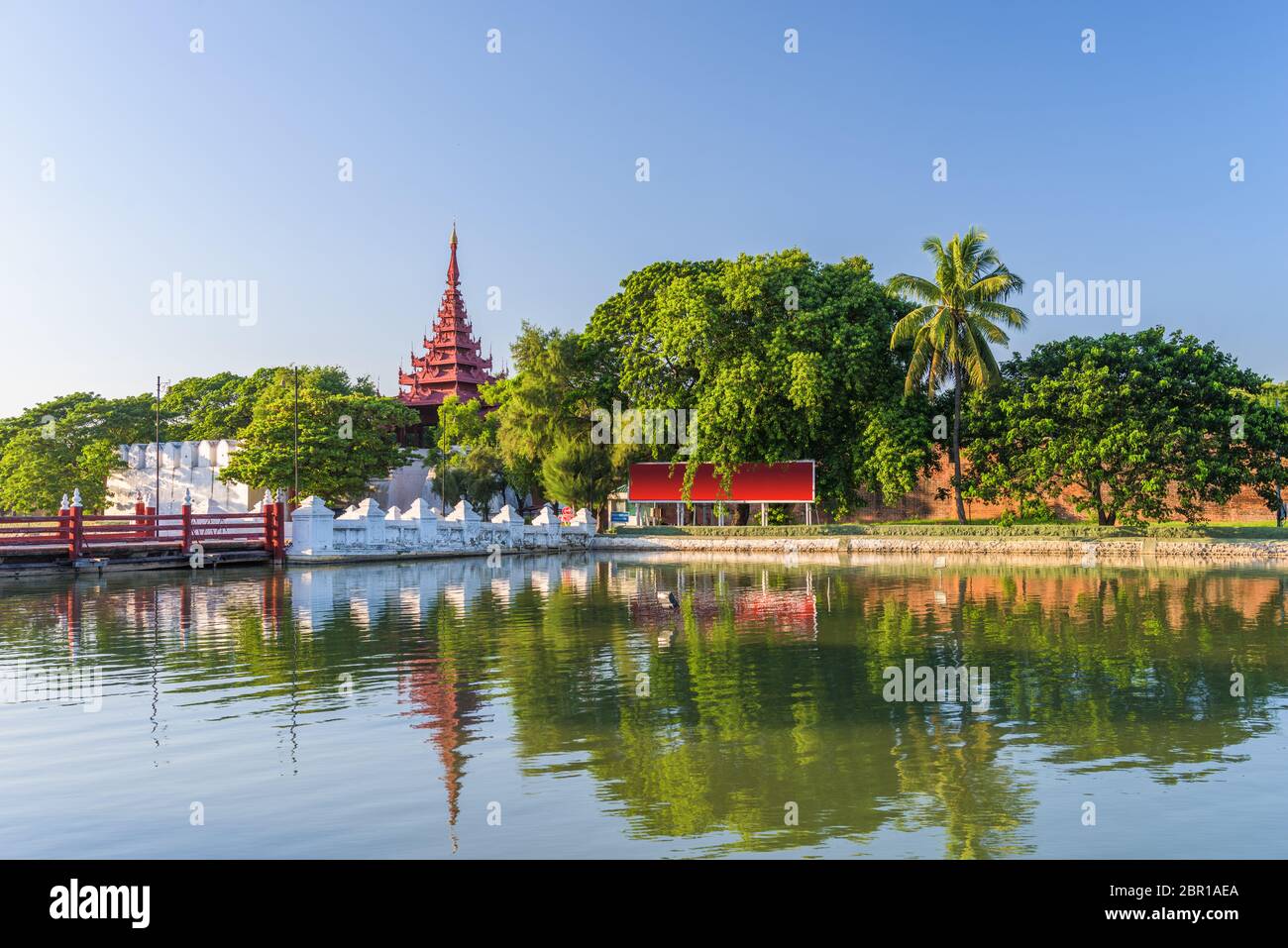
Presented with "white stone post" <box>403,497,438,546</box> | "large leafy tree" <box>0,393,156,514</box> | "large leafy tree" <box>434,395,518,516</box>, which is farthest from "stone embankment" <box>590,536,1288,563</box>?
"large leafy tree" <box>0,393,156,514</box>

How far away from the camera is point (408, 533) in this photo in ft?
124

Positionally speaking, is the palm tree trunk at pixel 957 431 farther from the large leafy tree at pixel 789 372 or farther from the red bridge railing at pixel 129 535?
the red bridge railing at pixel 129 535

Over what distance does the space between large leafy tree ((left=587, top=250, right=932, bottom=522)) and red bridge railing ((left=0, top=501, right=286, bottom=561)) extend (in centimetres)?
1988

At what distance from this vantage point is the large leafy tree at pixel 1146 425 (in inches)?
1566

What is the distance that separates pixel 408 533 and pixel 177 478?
140 ft

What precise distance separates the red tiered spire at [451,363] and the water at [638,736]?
250ft

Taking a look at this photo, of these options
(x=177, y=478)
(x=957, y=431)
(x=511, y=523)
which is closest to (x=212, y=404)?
(x=177, y=478)

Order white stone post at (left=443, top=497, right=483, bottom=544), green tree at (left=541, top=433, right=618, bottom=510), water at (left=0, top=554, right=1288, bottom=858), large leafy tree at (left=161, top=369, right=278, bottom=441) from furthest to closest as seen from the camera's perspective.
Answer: large leafy tree at (left=161, top=369, right=278, bottom=441)
green tree at (left=541, top=433, right=618, bottom=510)
white stone post at (left=443, top=497, right=483, bottom=544)
water at (left=0, top=554, right=1288, bottom=858)

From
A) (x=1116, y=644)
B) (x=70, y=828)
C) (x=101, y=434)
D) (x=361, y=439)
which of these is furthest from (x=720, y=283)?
(x=101, y=434)

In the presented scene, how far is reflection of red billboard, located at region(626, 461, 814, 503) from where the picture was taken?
49812mm

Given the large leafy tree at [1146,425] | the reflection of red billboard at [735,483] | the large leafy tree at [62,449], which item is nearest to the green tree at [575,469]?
the reflection of red billboard at [735,483]

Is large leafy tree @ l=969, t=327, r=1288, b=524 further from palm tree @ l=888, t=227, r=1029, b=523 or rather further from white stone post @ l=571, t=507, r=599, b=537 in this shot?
white stone post @ l=571, t=507, r=599, b=537

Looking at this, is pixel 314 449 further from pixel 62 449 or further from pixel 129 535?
pixel 62 449

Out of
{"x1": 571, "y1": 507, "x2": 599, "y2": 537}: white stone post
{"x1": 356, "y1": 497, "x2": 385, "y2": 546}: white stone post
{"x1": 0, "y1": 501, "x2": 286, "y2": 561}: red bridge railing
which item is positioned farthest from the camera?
{"x1": 571, "y1": 507, "x2": 599, "y2": 537}: white stone post
